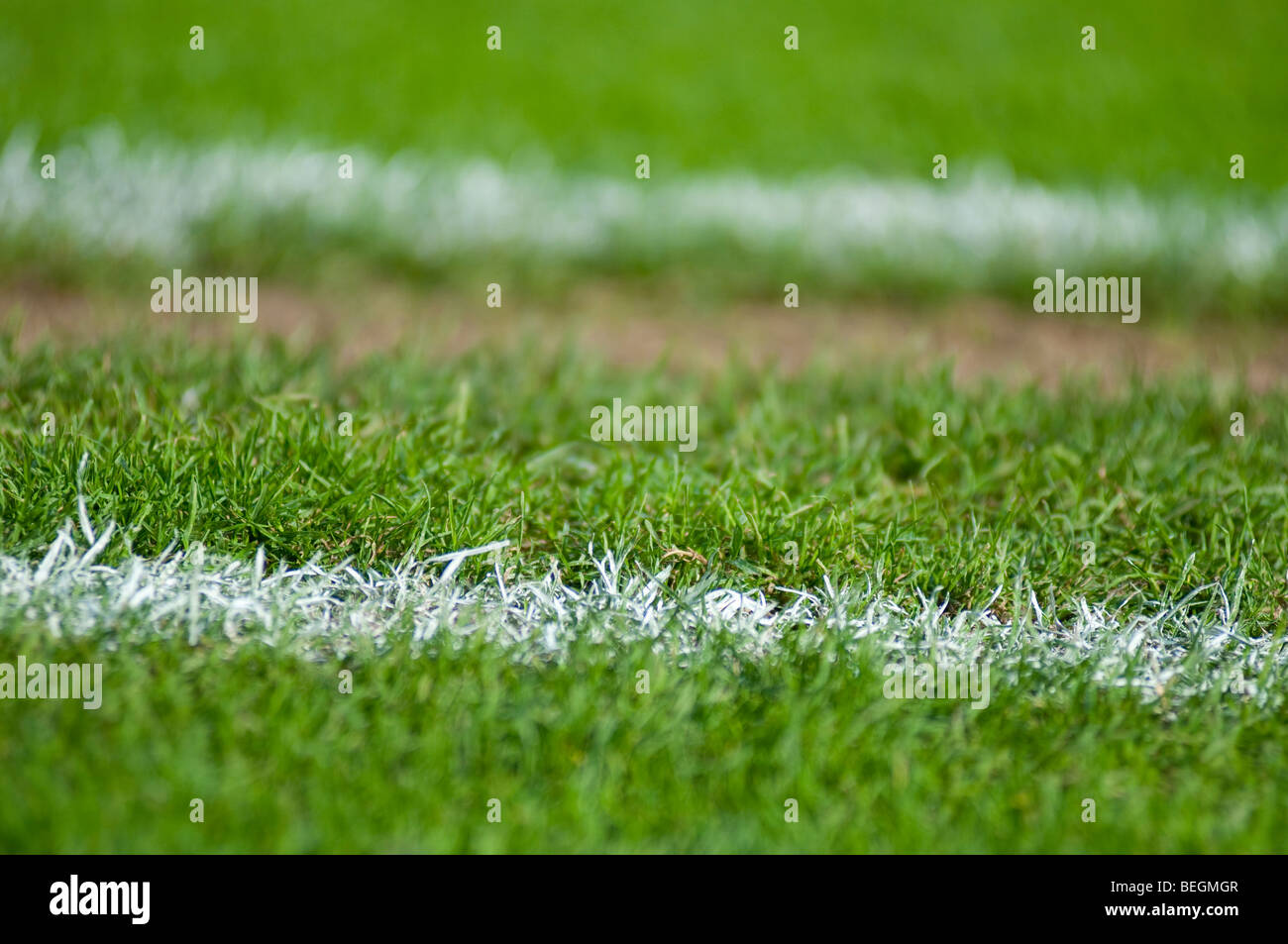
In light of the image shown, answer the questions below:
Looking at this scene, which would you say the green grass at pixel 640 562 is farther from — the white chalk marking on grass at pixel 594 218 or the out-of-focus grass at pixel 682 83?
the out-of-focus grass at pixel 682 83

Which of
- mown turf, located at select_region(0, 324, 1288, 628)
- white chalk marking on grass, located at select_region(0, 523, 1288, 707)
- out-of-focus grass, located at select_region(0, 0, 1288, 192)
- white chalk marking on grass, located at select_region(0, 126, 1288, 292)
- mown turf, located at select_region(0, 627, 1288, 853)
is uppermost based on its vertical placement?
out-of-focus grass, located at select_region(0, 0, 1288, 192)

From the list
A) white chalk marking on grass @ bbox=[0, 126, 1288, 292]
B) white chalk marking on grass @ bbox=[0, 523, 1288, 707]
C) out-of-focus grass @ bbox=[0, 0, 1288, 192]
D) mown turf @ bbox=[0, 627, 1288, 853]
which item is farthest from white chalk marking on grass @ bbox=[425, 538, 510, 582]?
out-of-focus grass @ bbox=[0, 0, 1288, 192]

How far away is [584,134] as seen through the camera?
5844 mm

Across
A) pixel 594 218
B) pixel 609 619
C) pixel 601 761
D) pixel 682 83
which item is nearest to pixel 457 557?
pixel 609 619

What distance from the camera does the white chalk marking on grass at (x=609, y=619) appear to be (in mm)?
2266

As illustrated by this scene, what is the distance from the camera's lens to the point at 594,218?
4.92m

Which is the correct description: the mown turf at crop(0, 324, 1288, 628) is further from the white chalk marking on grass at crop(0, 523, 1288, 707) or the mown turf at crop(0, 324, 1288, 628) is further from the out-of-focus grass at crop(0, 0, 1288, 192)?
the out-of-focus grass at crop(0, 0, 1288, 192)

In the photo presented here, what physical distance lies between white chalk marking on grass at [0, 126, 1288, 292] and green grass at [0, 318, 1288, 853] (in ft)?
3.70

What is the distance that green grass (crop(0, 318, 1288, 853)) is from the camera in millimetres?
1849

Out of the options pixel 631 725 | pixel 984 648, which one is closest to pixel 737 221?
pixel 984 648

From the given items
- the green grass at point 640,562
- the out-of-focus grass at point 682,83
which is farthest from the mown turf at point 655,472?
the out-of-focus grass at point 682,83

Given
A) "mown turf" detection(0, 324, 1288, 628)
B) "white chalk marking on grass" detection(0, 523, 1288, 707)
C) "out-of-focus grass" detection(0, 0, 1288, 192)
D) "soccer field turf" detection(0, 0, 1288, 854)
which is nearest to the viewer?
"soccer field turf" detection(0, 0, 1288, 854)

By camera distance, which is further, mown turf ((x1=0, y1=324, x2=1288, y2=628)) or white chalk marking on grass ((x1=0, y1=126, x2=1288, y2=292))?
white chalk marking on grass ((x1=0, y1=126, x2=1288, y2=292))

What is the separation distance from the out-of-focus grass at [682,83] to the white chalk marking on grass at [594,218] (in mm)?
405
